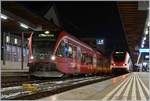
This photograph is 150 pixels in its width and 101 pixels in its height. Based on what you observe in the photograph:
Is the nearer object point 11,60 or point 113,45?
point 11,60

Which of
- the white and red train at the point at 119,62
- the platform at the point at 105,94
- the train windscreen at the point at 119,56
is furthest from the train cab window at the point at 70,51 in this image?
the train windscreen at the point at 119,56

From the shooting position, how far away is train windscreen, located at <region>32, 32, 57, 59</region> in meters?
23.4

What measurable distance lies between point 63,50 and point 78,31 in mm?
43279

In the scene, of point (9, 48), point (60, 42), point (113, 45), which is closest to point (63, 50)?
point (60, 42)

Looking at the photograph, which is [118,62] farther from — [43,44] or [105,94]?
[105,94]

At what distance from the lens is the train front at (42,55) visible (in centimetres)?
2331

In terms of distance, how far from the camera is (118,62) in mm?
49438

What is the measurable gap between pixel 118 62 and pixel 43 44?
88.0 feet

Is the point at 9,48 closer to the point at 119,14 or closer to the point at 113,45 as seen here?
the point at 119,14

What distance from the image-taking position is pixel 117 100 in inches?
516

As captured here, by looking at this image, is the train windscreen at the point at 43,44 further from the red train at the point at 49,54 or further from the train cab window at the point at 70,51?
the train cab window at the point at 70,51

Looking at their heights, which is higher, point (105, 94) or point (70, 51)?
point (70, 51)

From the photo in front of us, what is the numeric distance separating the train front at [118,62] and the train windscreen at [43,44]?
26.1 m

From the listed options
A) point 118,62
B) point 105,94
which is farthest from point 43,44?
point 118,62
